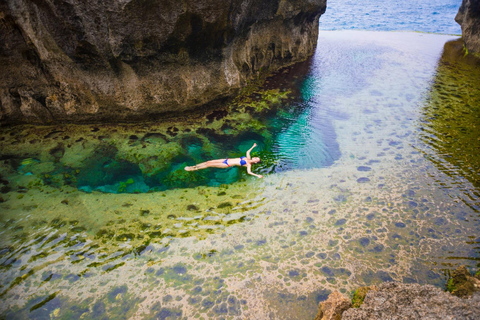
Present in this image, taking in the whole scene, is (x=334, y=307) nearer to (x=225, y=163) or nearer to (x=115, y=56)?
(x=225, y=163)

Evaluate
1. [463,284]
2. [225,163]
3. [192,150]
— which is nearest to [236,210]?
[225,163]

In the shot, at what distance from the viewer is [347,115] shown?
30.0 feet

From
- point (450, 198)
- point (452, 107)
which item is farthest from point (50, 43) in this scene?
point (452, 107)

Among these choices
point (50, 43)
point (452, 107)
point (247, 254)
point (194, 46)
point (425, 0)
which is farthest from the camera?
point (425, 0)

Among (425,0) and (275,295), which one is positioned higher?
(425,0)

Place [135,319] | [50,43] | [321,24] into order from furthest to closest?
[321,24]
[50,43]
[135,319]

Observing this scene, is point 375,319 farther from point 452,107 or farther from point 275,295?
point 452,107

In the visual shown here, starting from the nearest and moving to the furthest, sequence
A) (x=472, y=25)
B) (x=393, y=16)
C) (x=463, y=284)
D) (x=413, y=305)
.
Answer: (x=413, y=305), (x=463, y=284), (x=472, y=25), (x=393, y=16)

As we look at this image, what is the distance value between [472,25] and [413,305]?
684 inches

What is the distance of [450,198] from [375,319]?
4143 mm

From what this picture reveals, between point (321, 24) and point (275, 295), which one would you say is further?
point (321, 24)

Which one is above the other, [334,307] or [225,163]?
[334,307]

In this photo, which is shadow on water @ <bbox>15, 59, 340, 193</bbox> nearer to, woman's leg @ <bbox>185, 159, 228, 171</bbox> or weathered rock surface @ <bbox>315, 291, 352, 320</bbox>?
woman's leg @ <bbox>185, 159, 228, 171</bbox>

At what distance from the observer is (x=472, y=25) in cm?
1421
